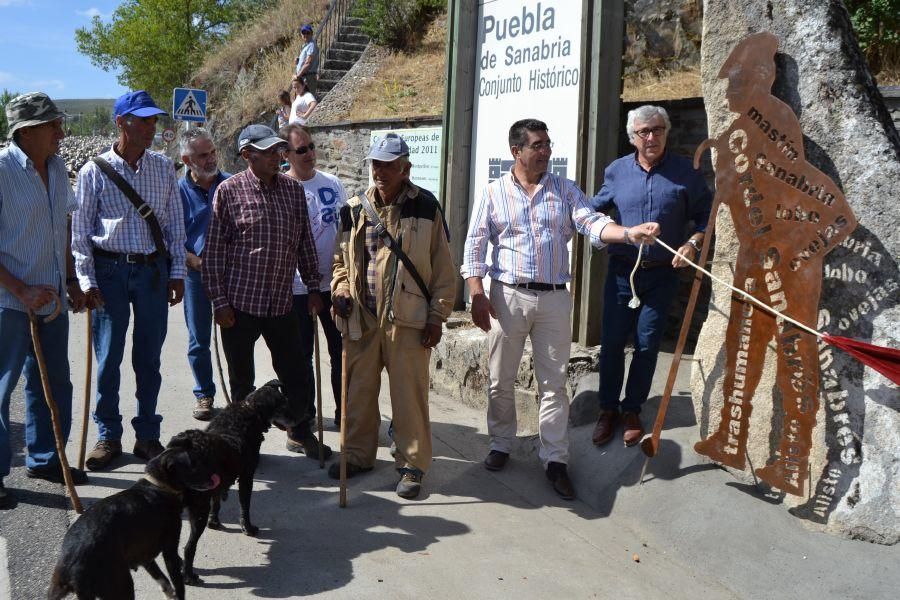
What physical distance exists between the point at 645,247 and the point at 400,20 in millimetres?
13271

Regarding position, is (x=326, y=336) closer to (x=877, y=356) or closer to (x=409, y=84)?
(x=877, y=356)

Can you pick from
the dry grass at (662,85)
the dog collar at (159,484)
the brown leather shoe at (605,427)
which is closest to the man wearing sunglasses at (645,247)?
the brown leather shoe at (605,427)

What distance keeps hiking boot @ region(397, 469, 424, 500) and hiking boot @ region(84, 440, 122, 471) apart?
5.91ft

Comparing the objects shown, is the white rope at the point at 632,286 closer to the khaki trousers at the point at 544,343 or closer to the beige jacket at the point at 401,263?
the khaki trousers at the point at 544,343

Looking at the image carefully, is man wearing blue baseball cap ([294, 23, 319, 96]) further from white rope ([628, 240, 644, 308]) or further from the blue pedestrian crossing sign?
white rope ([628, 240, 644, 308])

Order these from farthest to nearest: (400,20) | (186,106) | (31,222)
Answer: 1. (400,20)
2. (186,106)
3. (31,222)

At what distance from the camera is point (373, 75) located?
15.8m

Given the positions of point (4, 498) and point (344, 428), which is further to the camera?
point (344, 428)

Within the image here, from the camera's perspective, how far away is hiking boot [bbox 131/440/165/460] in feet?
16.6

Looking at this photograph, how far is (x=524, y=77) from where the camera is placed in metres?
6.52

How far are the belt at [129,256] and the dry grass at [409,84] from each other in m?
8.03

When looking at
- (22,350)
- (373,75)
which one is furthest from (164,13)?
(22,350)

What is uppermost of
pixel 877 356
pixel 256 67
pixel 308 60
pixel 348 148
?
pixel 256 67

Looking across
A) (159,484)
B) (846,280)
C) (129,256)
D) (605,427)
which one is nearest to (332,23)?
(129,256)
